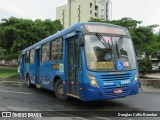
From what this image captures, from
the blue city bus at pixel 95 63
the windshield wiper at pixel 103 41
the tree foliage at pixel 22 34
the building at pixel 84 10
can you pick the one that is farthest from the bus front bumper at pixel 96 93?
the building at pixel 84 10

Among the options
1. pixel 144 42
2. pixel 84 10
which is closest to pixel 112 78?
pixel 144 42

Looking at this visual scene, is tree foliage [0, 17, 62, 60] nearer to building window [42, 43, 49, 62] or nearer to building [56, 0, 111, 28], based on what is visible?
building window [42, 43, 49, 62]

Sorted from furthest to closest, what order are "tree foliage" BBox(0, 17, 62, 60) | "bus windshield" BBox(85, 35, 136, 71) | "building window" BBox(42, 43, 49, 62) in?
1. "tree foliage" BBox(0, 17, 62, 60)
2. "building window" BBox(42, 43, 49, 62)
3. "bus windshield" BBox(85, 35, 136, 71)

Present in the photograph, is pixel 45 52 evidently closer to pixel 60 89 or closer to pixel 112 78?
pixel 60 89

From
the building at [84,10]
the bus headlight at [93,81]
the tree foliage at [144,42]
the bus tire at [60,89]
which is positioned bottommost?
the bus tire at [60,89]

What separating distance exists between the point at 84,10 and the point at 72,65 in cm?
9962

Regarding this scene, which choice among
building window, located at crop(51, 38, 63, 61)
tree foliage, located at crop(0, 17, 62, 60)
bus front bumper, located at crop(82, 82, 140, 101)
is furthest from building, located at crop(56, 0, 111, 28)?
bus front bumper, located at crop(82, 82, 140, 101)

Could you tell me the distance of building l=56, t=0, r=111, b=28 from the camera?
107m

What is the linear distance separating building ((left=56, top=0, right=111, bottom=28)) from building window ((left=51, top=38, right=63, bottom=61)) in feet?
306

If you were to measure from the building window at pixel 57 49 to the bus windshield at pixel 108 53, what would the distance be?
81.2 inches

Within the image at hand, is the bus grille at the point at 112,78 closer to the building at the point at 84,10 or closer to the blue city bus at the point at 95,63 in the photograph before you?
the blue city bus at the point at 95,63

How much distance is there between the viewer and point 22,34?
1281 inches

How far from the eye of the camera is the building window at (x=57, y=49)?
420 inches

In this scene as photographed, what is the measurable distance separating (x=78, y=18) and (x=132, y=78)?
3936 inches
